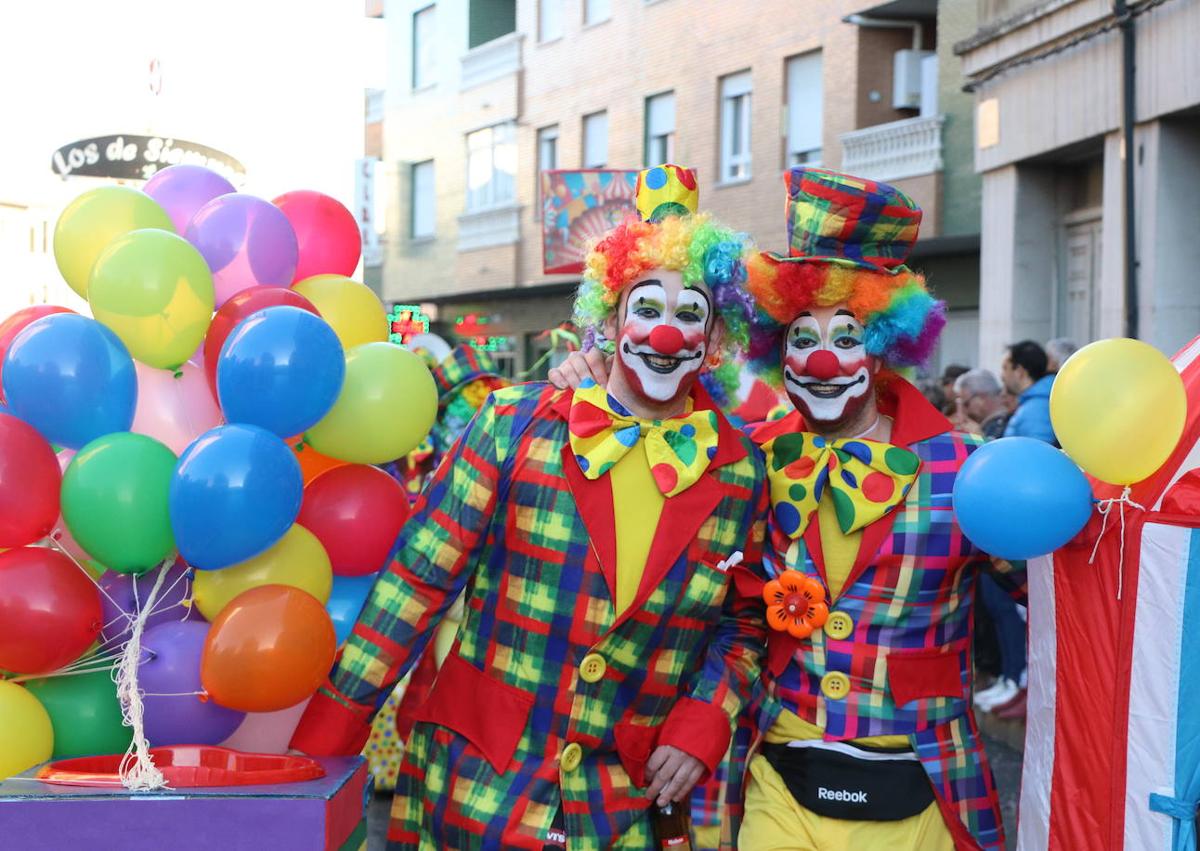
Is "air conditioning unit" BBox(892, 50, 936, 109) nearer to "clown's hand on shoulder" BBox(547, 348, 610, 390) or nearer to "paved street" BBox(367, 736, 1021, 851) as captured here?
"paved street" BBox(367, 736, 1021, 851)

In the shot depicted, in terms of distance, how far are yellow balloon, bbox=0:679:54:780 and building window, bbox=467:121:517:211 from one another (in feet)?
73.0

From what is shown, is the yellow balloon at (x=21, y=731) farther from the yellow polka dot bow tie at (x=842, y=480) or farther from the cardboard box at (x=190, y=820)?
the yellow polka dot bow tie at (x=842, y=480)

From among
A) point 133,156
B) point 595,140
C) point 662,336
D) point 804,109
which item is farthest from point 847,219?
point 595,140

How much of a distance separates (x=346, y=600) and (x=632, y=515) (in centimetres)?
70

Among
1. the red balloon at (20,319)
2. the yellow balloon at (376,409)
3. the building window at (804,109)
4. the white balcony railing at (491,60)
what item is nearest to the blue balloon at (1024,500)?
the yellow balloon at (376,409)

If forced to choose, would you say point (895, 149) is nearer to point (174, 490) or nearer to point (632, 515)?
point (632, 515)

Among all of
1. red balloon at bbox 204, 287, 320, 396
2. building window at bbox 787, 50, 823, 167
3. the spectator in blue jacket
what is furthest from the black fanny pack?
building window at bbox 787, 50, 823, 167

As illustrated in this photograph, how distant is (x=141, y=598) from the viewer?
3082 millimetres

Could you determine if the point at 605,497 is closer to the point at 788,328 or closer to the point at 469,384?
the point at 788,328

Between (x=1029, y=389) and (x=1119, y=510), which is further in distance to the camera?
(x=1029, y=389)

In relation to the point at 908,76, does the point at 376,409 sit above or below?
below

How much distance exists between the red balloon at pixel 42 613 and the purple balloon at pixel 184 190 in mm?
897

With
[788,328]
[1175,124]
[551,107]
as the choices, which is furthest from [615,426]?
[551,107]

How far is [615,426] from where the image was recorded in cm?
320
